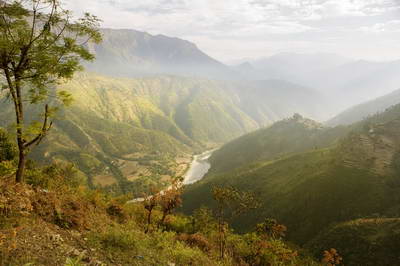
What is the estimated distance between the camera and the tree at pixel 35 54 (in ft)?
47.7

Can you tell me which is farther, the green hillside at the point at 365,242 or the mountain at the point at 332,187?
the mountain at the point at 332,187

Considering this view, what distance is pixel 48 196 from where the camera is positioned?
16.7 metres

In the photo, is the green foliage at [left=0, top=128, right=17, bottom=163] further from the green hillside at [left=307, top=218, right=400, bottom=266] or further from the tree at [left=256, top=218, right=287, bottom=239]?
the green hillside at [left=307, top=218, right=400, bottom=266]

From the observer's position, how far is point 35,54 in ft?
48.6

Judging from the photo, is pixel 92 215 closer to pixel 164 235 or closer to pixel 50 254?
pixel 164 235

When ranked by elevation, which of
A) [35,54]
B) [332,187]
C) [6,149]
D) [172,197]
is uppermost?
[35,54]

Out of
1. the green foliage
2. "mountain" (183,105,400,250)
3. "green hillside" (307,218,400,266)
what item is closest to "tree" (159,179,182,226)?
the green foliage

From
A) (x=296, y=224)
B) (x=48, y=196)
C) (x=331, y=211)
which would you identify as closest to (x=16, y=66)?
(x=48, y=196)

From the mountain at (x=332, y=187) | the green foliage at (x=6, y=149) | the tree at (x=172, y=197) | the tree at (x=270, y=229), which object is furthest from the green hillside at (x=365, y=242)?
the green foliage at (x=6, y=149)

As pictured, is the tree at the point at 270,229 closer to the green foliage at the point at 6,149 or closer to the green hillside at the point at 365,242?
the green hillside at the point at 365,242

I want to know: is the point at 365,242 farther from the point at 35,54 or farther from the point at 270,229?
the point at 35,54

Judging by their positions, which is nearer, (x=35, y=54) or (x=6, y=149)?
(x=35, y=54)

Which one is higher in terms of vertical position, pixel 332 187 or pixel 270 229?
pixel 270 229

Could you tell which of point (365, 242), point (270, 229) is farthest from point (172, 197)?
point (365, 242)
